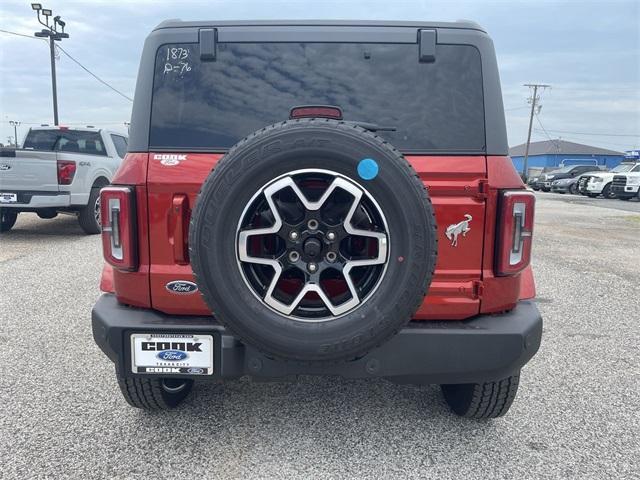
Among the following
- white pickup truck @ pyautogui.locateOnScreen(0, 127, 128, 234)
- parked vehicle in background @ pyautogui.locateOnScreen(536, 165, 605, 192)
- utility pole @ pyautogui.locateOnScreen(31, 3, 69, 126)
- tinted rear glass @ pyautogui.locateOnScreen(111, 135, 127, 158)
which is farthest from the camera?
parked vehicle in background @ pyautogui.locateOnScreen(536, 165, 605, 192)

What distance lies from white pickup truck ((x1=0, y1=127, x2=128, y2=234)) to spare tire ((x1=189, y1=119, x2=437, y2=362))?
23.6ft

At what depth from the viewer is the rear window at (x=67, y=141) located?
9.26 metres

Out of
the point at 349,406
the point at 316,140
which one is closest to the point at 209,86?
the point at 316,140

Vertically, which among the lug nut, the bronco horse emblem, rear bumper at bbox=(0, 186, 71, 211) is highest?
the bronco horse emblem

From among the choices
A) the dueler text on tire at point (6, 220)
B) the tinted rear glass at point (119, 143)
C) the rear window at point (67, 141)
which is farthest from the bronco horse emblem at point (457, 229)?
the dueler text on tire at point (6, 220)

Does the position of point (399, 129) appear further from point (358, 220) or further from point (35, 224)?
point (35, 224)

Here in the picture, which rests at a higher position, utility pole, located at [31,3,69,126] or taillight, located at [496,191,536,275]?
utility pole, located at [31,3,69,126]

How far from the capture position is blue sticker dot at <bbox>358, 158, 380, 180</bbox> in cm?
192

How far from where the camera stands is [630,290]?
19.7ft

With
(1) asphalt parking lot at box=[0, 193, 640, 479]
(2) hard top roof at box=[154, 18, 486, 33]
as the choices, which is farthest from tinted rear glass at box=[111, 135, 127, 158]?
(2) hard top roof at box=[154, 18, 486, 33]

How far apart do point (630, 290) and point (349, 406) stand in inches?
184

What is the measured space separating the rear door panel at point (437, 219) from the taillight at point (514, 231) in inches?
3.4

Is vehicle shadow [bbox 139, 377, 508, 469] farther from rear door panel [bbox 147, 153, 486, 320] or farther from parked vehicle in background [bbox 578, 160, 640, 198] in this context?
parked vehicle in background [bbox 578, 160, 640, 198]

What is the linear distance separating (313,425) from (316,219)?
128 cm
